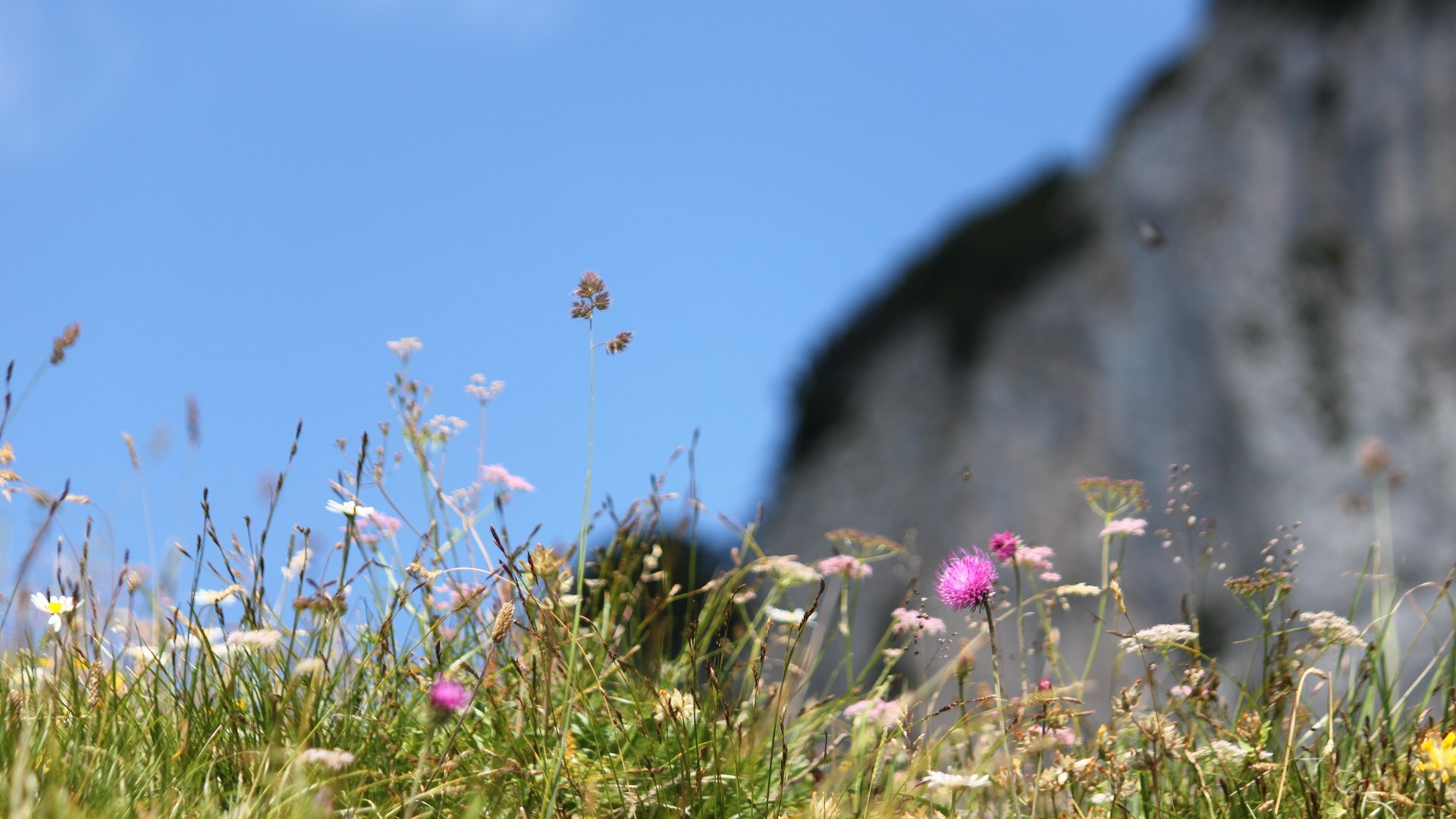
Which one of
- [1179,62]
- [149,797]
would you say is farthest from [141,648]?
[1179,62]

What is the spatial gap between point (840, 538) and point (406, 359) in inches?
54.6

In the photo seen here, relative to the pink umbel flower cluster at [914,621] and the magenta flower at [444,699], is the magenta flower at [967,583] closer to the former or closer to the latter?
the pink umbel flower cluster at [914,621]


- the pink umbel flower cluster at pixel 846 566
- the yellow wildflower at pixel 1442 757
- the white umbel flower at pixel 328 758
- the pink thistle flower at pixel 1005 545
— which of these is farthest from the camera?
the pink umbel flower cluster at pixel 846 566

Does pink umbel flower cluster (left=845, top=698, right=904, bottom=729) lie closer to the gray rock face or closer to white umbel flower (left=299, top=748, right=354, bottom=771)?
white umbel flower (left=299, top=748, right=354, bottom=771)

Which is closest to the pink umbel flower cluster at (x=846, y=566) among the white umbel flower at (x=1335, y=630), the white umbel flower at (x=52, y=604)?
the white umbel flower at (x=1335, y=630)

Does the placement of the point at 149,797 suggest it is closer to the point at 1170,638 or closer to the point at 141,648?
the point at 141,648

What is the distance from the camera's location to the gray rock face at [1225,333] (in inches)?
571

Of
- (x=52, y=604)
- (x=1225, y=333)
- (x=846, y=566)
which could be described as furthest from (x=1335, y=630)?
(x=1225, y=333)

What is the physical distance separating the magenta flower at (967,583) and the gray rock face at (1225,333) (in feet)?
38.3

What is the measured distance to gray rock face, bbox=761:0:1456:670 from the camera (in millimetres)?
14500

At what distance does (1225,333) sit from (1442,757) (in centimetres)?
1450

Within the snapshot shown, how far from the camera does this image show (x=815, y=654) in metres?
3.99

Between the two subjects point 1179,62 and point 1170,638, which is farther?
point 1179,62

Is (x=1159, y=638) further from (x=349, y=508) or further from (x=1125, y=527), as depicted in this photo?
(x=349, y=508)
